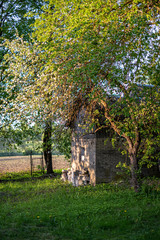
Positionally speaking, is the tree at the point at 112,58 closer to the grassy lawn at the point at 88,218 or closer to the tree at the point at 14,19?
the grassy lawn at the point at 88,218

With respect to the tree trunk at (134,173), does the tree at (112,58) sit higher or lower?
higher

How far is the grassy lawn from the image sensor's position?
256 inches

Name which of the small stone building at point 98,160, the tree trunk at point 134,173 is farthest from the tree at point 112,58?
the small stone building at point 98,160

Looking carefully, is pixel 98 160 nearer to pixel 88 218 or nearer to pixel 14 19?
pixel 88 218

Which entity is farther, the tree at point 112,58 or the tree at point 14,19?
the tree at point 14,19

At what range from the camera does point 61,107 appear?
1219cm

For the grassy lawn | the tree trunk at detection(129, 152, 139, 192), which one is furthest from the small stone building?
the grassy lawn

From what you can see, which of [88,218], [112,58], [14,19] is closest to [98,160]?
[112,58]

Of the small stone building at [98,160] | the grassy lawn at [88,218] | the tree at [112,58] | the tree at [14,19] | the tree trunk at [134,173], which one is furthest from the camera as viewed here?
the tree at [14,19]

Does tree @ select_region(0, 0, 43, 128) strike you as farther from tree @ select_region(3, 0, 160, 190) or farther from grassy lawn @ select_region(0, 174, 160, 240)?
grassy lawn @ select_region(0, 174, 160, 240)

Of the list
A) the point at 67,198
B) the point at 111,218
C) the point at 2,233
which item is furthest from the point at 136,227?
the point at 67,198

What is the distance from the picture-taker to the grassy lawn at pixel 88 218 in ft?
21.3

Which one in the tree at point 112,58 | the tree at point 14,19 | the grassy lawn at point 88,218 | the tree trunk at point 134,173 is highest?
the tree at point 14,19

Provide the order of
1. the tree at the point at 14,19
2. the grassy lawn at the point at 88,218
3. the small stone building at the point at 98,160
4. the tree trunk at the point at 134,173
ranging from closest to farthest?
the grassy lawn at the point at 88,218
the tree trunk at the point at 134,173
the small stone building at the point at 98,160
the tree at the point at 14,19
